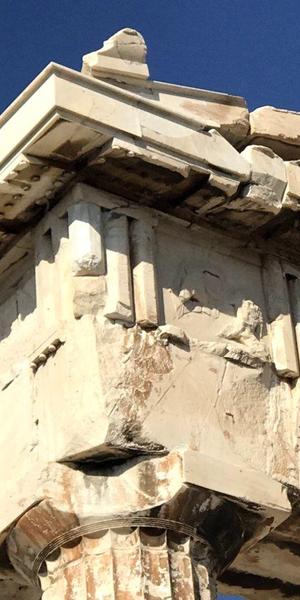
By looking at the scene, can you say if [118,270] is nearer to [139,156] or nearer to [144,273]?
[144,273]

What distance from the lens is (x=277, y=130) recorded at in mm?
15133

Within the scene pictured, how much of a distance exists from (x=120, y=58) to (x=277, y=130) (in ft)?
4.60

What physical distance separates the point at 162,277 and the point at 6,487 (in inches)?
67.4

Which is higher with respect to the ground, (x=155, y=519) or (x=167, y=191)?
(x=167, y=191)

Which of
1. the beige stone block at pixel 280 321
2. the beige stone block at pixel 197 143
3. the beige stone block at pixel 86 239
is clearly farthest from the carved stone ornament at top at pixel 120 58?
the beige stone block at pixel 280 321

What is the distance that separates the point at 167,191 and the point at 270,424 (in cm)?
168

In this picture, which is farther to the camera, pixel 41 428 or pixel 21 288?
pixel 21 288

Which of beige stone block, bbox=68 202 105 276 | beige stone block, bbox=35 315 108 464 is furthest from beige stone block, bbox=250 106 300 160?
beige stone block, bbox=35 315 108 464

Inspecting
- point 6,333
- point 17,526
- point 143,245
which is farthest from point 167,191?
point 17,526

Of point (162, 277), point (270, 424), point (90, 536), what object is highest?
point (162, 277)

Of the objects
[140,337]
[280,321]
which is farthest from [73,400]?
[280,321]

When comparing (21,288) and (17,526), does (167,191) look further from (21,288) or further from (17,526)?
(17,526)

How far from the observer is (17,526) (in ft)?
44.4

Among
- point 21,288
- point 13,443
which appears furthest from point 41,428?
point 21,288
